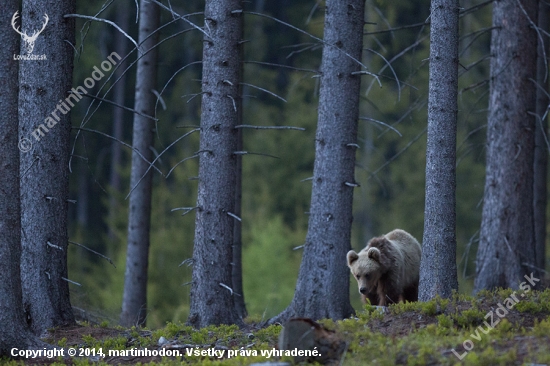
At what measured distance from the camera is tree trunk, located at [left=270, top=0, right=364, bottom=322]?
1025 cm

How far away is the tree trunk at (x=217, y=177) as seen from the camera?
9.92 m

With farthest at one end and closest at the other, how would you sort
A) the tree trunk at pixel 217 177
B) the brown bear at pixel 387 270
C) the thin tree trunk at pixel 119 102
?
the thin tree trunk at pixel 119 102, the brown bear at pixel 387 270, the tree trunk at pixel 217 177

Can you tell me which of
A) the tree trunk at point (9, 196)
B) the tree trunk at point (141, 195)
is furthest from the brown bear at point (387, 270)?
the tree trunk at point (141, 195)

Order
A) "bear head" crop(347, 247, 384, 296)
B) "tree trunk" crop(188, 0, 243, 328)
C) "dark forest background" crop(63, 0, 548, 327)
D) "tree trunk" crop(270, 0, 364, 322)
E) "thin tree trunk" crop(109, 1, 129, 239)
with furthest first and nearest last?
"thin tree trunk" crop(109, 1, 129, 239) < "dark forest background" crop(63, 0, 548, 327) < "bear head" crop(347, 247, 384, 296) < "tree trunk" crop(270, 0, 364, 322) < "tree trunk" crop(188, 0, 243, 328)

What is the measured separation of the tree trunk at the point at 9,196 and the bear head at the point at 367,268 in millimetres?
4758

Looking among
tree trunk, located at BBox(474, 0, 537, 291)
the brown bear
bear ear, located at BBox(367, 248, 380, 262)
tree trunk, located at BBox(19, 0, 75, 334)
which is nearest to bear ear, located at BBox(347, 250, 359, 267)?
the brown bear

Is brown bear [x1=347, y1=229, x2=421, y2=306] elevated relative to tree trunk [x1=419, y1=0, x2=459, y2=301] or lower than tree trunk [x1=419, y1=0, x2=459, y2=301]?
lower

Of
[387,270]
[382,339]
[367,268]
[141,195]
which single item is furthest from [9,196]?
[141,195]

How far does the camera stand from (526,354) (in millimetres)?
6484

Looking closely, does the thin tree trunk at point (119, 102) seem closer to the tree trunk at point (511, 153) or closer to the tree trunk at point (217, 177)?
the tree trunk at point (511, 153)

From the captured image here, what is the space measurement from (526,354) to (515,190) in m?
6.48

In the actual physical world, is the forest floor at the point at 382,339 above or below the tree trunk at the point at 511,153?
below

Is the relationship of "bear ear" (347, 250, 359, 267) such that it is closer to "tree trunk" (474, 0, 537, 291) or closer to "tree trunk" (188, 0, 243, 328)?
"tree trunk" (188, 0, 243, 328)

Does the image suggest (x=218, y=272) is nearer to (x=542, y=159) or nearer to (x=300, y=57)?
(x=542, y=159)
